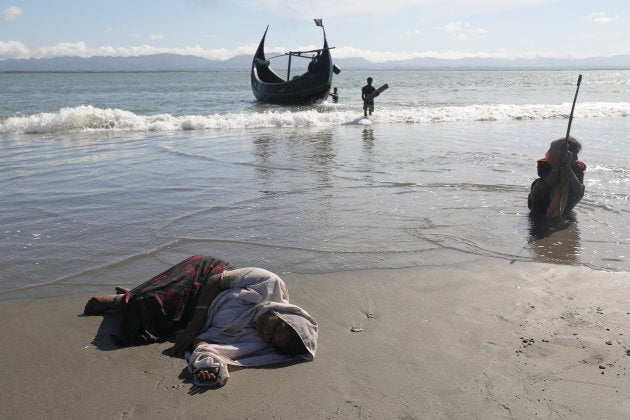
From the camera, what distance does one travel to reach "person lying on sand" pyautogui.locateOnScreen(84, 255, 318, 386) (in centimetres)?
291

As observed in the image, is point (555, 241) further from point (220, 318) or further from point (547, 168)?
point (220, 318)

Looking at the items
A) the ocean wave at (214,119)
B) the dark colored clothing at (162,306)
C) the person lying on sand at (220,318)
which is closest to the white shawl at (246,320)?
the person lying on sand at (220,318)

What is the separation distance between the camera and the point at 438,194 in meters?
6.77

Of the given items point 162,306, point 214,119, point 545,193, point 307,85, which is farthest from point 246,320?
point 307,85

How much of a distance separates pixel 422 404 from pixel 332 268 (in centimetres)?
189

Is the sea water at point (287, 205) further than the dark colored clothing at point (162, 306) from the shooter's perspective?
Yes

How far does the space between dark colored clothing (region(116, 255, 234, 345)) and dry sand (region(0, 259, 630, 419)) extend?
126mm

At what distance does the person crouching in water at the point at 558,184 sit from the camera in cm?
548

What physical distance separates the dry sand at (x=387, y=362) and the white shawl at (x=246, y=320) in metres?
0.11

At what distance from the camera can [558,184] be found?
18.1 ft

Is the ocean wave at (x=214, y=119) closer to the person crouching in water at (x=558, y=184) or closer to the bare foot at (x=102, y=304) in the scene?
the person crouching in water at (x=558, y=184)

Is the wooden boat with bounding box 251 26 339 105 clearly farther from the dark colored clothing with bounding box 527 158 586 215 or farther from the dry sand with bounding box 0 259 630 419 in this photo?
the dry sand with bounding box 0 259 630 419

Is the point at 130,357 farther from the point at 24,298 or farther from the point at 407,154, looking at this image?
the point at 407,154

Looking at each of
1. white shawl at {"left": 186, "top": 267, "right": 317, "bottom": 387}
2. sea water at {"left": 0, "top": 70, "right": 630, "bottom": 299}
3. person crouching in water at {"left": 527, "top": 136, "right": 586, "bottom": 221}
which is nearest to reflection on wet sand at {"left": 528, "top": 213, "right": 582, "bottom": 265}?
sea water at {"left": 0, "top": 70, "right": 630, "bottom": 299}
